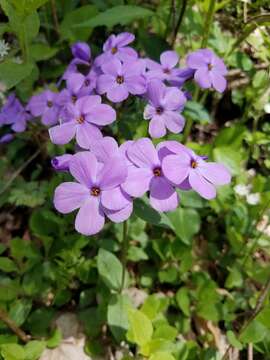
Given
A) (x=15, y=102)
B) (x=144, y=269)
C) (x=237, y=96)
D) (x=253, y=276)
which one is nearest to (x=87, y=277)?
(x=144, y=269)

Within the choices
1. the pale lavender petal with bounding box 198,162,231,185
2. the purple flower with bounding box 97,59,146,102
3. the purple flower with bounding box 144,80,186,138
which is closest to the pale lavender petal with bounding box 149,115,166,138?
the purple flower with bounding box 144,80,186,138

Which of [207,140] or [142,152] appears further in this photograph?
[207,140]

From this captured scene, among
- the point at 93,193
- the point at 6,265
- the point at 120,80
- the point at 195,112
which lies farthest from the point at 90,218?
the point at 195,112

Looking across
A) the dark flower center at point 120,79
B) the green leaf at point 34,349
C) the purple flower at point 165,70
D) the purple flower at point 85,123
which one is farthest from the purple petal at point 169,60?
the green leaf at point 34,349

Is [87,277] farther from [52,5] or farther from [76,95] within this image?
[52,5]

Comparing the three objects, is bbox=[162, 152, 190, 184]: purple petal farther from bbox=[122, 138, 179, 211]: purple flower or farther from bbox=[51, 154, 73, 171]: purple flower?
bbox=[51, 154, 73, 171]: purple flower

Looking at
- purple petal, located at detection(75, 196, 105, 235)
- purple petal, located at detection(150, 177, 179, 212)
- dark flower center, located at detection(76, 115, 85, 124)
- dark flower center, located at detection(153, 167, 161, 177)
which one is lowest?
purple petal, located at detection(75, 196, 105, 235)

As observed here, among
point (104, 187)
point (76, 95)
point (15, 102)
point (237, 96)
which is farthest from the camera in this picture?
point (237, 96)
